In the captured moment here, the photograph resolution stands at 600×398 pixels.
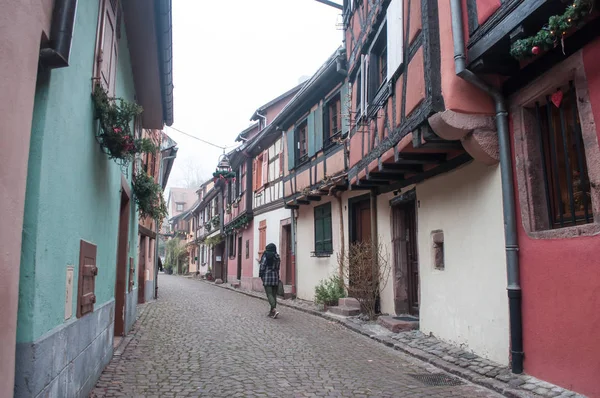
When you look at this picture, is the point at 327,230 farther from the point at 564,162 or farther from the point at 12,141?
the point at 12,141

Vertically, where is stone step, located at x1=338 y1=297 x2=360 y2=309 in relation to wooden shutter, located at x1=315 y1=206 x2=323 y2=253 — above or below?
below

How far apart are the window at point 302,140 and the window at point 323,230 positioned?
184 cm

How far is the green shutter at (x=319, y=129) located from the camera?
500 inches

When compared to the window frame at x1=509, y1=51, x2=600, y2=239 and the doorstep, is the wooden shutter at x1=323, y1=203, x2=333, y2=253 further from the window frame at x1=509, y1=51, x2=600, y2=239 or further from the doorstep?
the window frame at x1=509, y1=51, x2=600, y2=239

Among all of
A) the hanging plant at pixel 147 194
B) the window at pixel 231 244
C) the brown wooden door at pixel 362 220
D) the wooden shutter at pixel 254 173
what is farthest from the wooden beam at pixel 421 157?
the window at pixel 231 244

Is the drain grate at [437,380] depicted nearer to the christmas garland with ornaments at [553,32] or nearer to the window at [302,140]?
the christmas garland with ornaments at [553,32]

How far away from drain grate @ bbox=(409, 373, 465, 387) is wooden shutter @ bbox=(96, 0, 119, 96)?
14.4 feet

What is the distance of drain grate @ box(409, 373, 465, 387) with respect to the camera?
5.05m

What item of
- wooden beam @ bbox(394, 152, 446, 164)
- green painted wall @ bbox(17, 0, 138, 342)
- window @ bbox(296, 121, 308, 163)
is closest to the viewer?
green painted wall @ bbox(17, 0, 138, 342)

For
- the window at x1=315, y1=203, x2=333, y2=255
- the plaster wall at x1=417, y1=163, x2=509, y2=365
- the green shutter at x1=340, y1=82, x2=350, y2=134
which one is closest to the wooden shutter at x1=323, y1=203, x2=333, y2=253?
the window at x1=315, y1=203, x2=333, y2=255

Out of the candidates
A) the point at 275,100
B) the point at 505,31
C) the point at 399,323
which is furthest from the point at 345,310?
the point at 275,100

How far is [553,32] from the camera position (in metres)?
4.01

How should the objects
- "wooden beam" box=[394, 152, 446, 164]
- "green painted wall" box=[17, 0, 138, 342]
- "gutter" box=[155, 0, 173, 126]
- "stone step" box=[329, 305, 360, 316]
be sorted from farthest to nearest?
1. "stone step" box=[329, 305, 360, 316]
2. "wooden beam" box=[394, 152, 446, 164]
3. "gutter" box=[155, 0, 173, 126]
4. "green painted wall" box=[17, 0, 138, 342]

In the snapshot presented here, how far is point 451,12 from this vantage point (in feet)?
18.1
